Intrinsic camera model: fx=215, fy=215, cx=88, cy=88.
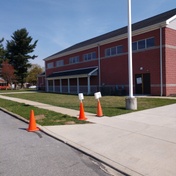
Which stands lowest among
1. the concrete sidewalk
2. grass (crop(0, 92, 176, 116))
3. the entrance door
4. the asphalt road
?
the asphalt road

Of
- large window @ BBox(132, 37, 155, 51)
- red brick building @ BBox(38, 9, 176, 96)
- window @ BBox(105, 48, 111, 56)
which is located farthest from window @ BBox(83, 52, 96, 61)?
large window @ BBox(132, 37, 155, 51)

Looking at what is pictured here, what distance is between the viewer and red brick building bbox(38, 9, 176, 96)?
799 inches

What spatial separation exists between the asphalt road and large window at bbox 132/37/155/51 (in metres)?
17.3

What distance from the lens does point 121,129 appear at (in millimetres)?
7395

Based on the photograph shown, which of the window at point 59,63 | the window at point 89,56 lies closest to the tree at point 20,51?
the window at point 59,63

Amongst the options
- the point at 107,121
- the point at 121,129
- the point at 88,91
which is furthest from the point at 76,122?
the point at 88,91

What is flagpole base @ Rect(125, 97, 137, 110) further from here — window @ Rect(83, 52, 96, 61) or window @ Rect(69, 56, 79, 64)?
window @ Rect(69, 56, 79, 64)

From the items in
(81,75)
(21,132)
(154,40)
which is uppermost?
(154,40)

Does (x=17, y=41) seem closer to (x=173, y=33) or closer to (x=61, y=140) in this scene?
(x=173, y=33)

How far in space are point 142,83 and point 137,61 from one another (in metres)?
2.40

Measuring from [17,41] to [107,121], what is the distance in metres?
56.2

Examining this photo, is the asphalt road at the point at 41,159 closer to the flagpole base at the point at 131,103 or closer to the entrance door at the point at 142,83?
the flagpole base at the point at 131,103

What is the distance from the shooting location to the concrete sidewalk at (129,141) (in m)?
4.28

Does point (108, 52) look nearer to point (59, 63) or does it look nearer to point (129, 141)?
point (59, 63)
